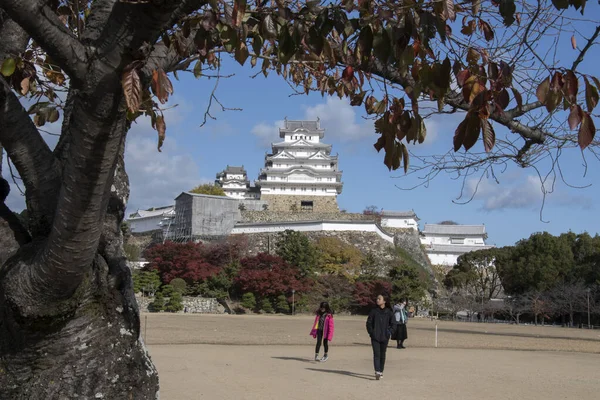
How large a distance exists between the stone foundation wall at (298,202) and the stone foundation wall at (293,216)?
13.1ft

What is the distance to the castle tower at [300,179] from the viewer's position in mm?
58219

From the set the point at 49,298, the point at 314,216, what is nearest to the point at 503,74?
the point at 49,298

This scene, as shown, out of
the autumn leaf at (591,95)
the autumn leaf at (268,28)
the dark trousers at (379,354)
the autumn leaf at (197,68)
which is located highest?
the autumn leaf at (197,68)

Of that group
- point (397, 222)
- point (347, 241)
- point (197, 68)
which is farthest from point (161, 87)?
point (397, 222)

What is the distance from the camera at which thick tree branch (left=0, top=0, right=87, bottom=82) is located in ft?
7.12

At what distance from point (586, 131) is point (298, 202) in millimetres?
56181

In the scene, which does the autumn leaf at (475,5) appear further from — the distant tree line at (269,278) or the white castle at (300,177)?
the white castle at (300,177)

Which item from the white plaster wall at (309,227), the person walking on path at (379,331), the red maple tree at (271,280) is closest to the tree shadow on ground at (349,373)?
the person walking on path at (379,331)

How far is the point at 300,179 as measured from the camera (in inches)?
2322

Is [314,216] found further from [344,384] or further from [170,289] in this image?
[344,384]

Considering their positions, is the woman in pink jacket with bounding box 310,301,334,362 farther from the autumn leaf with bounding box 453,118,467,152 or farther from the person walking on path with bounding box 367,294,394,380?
the autumn leaf with bounding box 453,118,467,152

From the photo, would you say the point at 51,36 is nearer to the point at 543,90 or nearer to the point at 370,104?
the point at 543,90

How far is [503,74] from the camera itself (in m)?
2.40

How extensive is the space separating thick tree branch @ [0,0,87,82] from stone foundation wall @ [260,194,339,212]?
55.4 m
